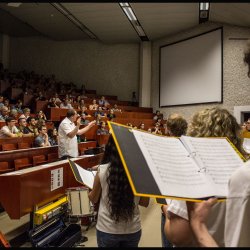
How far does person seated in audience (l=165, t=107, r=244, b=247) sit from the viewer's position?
3.36 ft

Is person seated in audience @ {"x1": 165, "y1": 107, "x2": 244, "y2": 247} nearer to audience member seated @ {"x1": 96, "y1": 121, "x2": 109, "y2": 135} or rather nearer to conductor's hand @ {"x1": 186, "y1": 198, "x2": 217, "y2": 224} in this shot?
conductor's hand @ {"x1": 186, "y1": 198, "x2": 217, "y2": 224}

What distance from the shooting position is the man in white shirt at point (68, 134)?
428cm

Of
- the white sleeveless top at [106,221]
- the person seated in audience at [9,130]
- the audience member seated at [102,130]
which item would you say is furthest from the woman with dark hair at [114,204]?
the audience member seated at [102,130]

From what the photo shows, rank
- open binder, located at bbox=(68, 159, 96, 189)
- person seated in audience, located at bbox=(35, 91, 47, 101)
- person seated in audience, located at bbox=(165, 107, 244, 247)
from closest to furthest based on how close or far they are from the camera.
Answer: person seated in audience, located at bbox=(165, 107, 244, 247) → open binder, located at bbox=(68, 159, 96, 189) → person seated in audience, located at bbox=(35, 91, 47, 101)

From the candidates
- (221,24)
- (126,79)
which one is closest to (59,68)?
(126,79)

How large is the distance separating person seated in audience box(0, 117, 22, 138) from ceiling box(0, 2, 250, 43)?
17.1 ft

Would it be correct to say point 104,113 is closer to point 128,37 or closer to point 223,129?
point 128,37

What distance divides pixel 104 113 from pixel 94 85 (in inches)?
170

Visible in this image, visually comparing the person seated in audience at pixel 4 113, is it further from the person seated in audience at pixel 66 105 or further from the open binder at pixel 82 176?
the open binder at pixel 82 176

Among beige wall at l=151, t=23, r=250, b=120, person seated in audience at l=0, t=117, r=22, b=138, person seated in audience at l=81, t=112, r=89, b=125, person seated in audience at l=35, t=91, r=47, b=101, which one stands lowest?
person seated in audience at l=0, t=117, r=22, b=138

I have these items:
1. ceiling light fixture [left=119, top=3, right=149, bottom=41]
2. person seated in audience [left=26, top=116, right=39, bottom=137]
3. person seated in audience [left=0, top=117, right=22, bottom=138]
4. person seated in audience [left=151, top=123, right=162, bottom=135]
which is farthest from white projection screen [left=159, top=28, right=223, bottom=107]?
person seated in audience [left=0, top=117, right=22, bottom=138]

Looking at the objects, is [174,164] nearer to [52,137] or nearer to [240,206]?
[240,206]

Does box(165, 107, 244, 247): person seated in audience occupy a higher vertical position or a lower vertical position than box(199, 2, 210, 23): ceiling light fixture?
lower

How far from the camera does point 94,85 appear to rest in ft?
48.1
